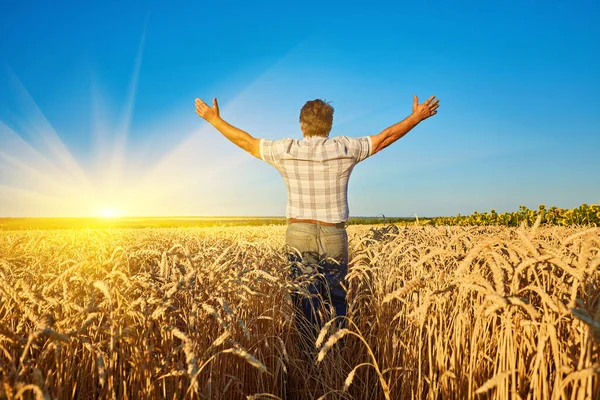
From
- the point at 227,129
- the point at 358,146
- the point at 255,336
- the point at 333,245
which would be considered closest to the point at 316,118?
the point at 358,146

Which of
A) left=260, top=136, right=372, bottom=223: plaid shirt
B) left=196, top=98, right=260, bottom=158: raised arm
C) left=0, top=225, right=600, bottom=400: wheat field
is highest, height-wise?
left=196, top=98, right=260, bottom=158: raised arm

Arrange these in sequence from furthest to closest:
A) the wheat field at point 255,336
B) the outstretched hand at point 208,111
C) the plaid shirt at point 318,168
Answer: the outstretched hand at point 208,111 → the plaid shirt at point 318,168 → the wheat field at point 255,336

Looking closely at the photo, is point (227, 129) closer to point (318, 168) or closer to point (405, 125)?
point (318, 168)

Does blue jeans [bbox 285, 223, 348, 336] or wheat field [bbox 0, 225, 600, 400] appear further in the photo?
blue jeans [bbox 285, 223, 348, 336]

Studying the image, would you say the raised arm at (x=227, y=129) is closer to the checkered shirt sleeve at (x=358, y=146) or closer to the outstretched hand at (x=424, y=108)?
the checkered shirt sleeve at (x=358, y=146)

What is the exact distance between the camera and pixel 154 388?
219cm

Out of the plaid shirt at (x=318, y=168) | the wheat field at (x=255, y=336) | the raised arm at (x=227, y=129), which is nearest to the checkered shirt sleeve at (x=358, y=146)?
the plaid shirt at (x=318, y=168)

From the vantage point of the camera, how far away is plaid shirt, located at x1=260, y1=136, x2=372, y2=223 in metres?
4.16

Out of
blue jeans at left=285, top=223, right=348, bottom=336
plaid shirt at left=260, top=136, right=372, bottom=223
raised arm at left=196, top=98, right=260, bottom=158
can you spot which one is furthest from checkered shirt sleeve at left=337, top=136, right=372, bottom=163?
raised arm at left=196, top=98, right=260, bottom=158

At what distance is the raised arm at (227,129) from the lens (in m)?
4.42

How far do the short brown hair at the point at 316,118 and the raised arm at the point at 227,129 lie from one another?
1.79ft

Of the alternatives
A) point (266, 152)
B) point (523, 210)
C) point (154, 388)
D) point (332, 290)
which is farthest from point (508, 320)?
point (523, 210)

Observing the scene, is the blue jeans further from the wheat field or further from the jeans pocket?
the wheat field

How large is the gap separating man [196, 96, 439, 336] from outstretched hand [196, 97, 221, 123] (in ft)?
1.73
